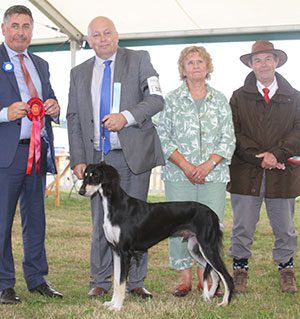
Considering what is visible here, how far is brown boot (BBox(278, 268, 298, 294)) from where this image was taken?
389cm

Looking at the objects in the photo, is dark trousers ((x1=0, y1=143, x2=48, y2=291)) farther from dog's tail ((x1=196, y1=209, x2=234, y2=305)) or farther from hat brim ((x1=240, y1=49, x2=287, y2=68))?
hat brim ((x1=240, y1=49, x2=287, y2=68))

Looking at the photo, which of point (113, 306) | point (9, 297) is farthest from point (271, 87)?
point (9, 297)

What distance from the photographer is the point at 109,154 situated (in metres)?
3.48

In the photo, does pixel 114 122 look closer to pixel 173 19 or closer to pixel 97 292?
pixel 97 292

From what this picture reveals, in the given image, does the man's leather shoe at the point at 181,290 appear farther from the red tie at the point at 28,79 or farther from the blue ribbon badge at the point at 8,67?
the blue ribbon badge at the point at 8,67

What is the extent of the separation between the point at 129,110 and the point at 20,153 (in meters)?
0.95

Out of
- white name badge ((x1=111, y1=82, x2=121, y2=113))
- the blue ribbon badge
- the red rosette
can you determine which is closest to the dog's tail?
white name badge ((x1=111, y1=82, x2=121, y2=113))

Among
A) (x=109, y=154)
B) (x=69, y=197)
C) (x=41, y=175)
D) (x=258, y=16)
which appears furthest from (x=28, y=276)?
(x=69, y=197)

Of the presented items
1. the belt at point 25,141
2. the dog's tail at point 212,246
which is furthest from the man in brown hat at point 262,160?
the belt at point 25,141

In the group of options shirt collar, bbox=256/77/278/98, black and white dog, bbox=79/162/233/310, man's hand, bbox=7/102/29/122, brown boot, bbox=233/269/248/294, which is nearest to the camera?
black and white dog, bbox=79/162/233/310

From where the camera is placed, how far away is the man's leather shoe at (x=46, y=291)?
362 centimetres

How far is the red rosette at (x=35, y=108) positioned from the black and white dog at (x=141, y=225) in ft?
2.18

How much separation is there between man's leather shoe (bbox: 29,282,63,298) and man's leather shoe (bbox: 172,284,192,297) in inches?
38.4

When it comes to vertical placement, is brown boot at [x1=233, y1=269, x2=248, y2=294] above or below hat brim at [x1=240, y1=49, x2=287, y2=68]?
below
